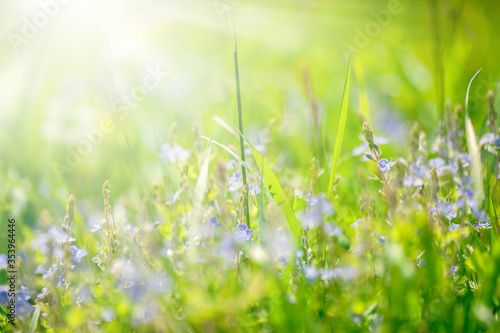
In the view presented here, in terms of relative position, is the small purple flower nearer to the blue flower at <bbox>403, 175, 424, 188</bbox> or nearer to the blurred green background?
the blue flower at <bbox>403, 175, 424, 188</bbox>

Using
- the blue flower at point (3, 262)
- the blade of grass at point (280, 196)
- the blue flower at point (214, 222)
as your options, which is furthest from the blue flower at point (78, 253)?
the blade of grass at point (280, 196)

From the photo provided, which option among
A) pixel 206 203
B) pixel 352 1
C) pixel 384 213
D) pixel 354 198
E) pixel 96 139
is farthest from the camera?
pixel 352 1

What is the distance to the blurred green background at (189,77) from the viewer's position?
2830 mm

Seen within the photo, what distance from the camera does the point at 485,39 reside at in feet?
14.4

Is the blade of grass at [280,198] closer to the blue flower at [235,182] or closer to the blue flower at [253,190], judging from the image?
the blue flower at [253,190]

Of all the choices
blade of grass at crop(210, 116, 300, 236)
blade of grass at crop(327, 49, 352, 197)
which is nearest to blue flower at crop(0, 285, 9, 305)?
blade of grass at crop(210, 116, 300, 236)

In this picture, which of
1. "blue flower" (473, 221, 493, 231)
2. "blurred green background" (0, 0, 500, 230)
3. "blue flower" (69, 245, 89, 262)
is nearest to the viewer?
"blue flower" (473, 221, 493, 231)

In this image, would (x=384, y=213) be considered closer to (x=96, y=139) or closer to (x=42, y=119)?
(x=96, y=139)

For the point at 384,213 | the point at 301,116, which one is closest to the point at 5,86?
the point at 301,116

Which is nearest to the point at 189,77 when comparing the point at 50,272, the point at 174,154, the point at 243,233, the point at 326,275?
the point at 174,154

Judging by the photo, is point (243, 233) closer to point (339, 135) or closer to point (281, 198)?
point (281, 198)

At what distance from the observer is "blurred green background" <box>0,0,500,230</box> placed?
283 centimetres

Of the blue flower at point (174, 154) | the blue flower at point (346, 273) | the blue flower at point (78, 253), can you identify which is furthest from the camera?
the blue flower at point (174, 154)

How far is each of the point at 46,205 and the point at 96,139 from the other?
66 cm
